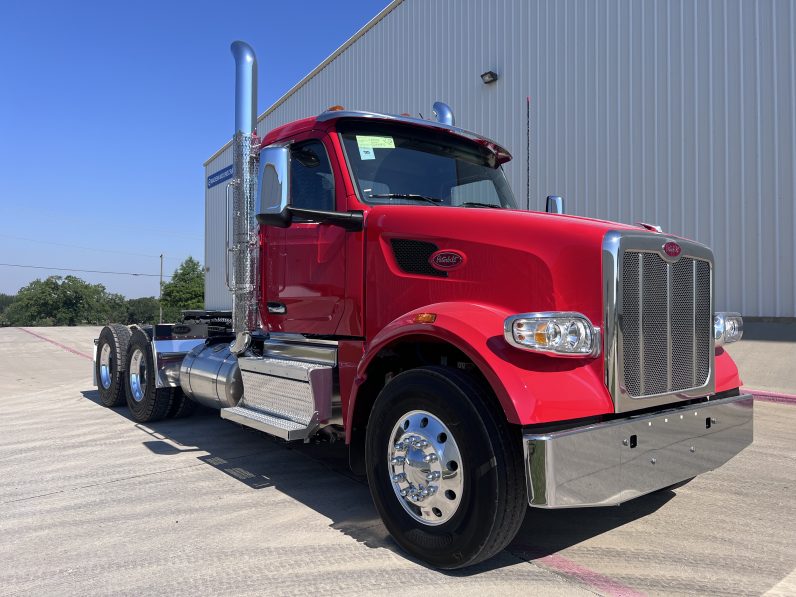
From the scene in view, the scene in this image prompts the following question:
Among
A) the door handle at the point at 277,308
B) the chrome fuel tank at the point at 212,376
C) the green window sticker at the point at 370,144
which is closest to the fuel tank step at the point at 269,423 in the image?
the chrome fuel tank at the point at 212,376

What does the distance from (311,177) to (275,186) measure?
41 centimetres

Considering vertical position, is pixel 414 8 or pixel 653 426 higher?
pixel 414 8

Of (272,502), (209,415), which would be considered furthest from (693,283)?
(209,415)

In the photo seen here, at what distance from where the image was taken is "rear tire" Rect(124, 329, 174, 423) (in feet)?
20.9

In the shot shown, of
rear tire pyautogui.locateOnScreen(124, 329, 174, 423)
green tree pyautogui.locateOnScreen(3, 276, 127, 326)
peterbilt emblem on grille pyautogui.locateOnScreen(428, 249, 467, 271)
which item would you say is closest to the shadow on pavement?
rear tire pyautogui.locateOnScreen(124, 329, 174, 423)

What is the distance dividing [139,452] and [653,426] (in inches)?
171

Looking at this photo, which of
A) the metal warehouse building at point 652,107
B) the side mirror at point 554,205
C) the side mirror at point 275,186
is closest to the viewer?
the side mirror at point 275,186

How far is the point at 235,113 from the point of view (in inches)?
194

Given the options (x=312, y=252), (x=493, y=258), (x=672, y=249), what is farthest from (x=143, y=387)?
(x=672, y=249)

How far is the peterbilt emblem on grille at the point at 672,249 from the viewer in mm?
3045

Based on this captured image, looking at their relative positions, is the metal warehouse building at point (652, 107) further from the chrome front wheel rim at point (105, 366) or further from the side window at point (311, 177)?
the chrome front wheel rim at point (105, 366)

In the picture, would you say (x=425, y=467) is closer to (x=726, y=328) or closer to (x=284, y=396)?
(x=284, y=396)

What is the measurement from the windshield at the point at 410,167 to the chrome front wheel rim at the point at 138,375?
4.03 metres

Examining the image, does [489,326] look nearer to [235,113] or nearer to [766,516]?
[766,516]
